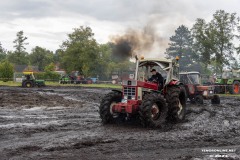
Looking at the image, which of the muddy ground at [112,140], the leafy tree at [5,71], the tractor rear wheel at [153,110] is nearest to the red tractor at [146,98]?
the tractor rear wheel at [153,110]

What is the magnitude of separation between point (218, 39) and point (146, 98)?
1437 inches

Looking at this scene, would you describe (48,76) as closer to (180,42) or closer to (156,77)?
(180,42)

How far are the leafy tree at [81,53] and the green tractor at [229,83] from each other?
36526 millimetres

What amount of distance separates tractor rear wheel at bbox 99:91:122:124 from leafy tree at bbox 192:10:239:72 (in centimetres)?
3527

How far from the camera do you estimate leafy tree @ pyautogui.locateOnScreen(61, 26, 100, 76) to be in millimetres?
65062

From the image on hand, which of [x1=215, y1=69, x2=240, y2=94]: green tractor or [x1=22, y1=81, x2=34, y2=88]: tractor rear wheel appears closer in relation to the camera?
[x1=215, y1=69, x2=240, y2=94]: green tractor

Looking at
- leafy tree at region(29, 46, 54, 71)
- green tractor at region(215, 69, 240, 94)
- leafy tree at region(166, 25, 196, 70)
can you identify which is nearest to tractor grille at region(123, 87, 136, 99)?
green tractor at region(215, 69, 240, 94)

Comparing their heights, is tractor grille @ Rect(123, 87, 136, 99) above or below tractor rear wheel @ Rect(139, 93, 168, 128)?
above

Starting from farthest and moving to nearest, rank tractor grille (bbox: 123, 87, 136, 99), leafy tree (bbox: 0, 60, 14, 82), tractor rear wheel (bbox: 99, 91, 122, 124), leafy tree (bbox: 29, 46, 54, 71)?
leafy tree (bbox: 29, 46, 54, 71)
leafy tree (bbox: 0, 60, 14, 82)
tractor rear wheel (bbox: 99, 91, 122, 124)
tractor grille (bbox: 123, 87, 136, 99)

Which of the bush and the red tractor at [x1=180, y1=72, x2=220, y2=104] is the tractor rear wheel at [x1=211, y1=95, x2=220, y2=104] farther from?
the bush

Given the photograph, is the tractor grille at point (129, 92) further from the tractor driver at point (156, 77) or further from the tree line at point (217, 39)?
the tree line at point (217, 39)

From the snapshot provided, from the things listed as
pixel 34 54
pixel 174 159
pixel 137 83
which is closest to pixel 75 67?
pixel 34 54

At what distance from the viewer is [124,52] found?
1603 cm

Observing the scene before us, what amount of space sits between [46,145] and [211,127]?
19.3 feet
